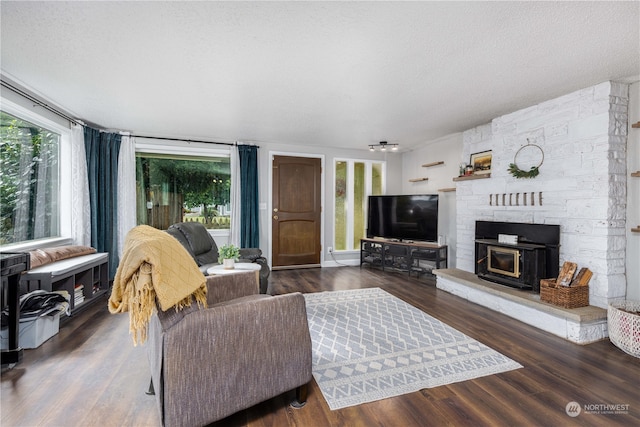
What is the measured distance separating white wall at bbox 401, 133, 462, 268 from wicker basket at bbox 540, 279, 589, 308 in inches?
77.8

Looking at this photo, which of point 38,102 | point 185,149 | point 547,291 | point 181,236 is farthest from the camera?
point 185,149

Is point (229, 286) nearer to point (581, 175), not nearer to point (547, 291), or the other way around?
point (547, 291)

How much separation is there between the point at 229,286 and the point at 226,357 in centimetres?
71

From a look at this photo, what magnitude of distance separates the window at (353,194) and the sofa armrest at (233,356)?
4115 mm

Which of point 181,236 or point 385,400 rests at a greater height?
point 181,236

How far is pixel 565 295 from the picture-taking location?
2.58m

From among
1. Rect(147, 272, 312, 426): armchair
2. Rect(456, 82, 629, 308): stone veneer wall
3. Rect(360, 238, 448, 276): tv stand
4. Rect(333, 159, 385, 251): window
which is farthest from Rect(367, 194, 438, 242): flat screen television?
Rect(147, 272, 312, 426): armchair

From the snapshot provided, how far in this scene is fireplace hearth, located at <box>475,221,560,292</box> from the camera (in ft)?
9.72

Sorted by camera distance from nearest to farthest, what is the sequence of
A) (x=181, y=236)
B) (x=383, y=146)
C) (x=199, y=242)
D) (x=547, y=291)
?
1. (x=547, y=291)
2. (x=181, y=236)
3. (x=199, y=242)
4. (x=383, y=146)

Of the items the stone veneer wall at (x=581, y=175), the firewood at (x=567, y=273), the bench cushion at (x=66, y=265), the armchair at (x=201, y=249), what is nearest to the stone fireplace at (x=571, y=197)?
the stone veneer wall at (x=581, y=175)

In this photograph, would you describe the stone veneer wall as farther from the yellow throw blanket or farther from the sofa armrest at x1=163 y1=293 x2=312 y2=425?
the yellow throw blanket

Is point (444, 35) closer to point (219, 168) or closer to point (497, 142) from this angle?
point (497, 142)

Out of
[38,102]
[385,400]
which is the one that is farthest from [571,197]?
[38,102]

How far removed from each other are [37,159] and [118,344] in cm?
240
